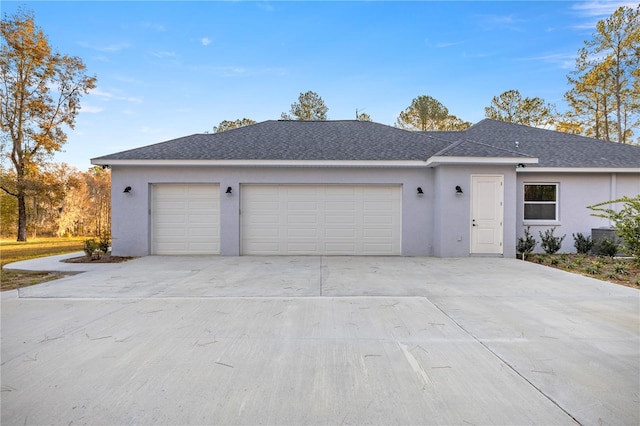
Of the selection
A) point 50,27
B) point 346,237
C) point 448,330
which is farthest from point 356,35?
point 50,27

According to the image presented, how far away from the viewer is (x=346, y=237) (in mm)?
10086

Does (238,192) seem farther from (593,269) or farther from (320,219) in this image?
(593,269)

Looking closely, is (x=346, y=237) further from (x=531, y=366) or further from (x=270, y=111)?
(x=270, y=111)

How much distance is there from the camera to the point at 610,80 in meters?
20.0

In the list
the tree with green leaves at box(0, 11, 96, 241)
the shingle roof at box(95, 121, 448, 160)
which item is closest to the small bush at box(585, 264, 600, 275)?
the shingle roof at box(95, 121, 448, 160)

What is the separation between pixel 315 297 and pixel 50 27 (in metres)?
25.0

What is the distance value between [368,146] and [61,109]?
2158 cm

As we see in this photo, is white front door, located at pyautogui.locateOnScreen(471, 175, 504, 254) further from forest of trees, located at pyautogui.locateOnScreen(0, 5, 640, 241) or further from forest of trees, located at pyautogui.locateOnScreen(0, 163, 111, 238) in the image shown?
forest of trees, located at pyautogui.locateOnScreen(0, 163, 111, 238)

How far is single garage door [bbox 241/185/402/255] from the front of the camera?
33.0ft

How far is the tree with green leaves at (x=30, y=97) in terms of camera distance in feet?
60.9

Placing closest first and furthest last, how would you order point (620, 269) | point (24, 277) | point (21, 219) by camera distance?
1. point (24, 277)
2. point (620, 269)
3. point (21, 219)

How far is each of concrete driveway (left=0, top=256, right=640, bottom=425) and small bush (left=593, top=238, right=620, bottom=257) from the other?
4.58m

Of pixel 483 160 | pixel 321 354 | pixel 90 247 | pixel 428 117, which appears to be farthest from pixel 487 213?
pixel 428 117

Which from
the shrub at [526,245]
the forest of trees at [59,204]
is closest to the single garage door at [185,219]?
the shrub at [526,245]
